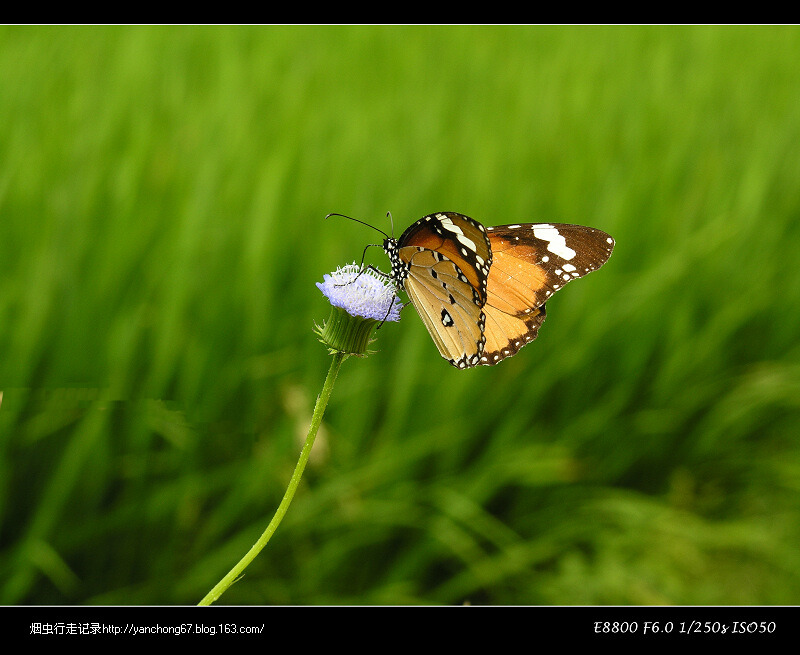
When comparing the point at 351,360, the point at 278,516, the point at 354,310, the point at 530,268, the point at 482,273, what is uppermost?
the point at 351,360

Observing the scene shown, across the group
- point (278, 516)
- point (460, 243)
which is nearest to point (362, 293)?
point (460, 243)

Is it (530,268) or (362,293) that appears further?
(530,268)

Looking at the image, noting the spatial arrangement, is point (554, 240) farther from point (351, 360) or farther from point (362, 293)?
point (351, 360)

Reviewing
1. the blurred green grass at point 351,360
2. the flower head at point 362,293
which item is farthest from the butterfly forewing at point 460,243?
the blurred green grass at point 351,360

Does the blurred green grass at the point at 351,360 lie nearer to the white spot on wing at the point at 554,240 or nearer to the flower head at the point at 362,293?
the white spot on wing at the point at 554,240

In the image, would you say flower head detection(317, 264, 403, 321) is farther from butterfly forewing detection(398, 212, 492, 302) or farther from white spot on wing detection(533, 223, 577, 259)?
white spot on wing detection(533, 223, 577, 259)

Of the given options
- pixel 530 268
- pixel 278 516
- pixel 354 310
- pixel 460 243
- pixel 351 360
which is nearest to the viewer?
pixel 278 516

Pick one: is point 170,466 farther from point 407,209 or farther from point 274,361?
point 407,209

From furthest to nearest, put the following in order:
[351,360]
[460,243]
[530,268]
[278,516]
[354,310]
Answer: [351,360] → [530,268] → [460,243] → [354,310] → [278,516]
